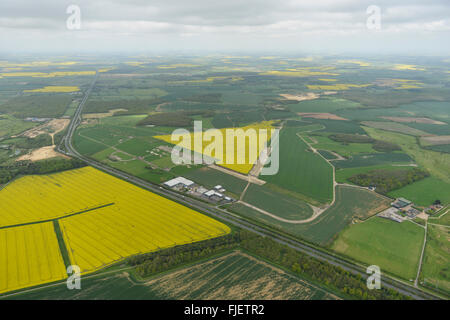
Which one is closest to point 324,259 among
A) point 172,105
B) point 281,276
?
point 281,276

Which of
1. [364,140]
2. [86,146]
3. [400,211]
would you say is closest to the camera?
[400,211]

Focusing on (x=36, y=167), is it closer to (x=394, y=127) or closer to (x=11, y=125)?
(x=11, y=125)

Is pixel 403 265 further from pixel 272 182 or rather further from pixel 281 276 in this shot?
pixel 272 182

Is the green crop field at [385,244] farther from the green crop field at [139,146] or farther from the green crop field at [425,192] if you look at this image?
the green crop field at [139,146]

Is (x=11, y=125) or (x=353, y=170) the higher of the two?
(x=11, y=125)

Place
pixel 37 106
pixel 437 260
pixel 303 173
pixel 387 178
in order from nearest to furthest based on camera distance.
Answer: pixel 437 260 < pixel 387 178 < pixel 303 173 < pixel 37 106

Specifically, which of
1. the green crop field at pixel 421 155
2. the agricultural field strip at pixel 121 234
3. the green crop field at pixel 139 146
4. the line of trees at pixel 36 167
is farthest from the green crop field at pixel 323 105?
the agricultural field strip at pixel 121 234

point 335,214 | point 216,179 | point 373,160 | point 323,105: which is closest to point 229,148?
point 216,179
